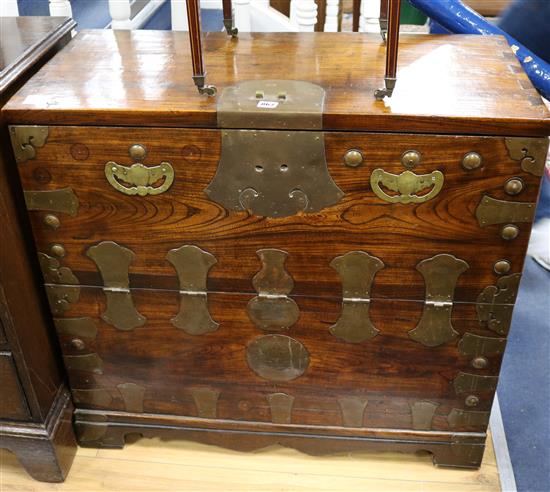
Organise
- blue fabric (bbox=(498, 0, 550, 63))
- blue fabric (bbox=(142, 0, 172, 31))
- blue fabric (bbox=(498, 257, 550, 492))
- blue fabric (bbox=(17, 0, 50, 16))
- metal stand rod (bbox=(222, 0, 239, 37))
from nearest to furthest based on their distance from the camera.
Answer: metal stand rod (bbox=(222, 0, 239, 37)) → blue fabric (bbox=(498, 257, 550, 492)) → blue fabric (bbox=(498, 0, 550, 63)) → blue fabric (bbox=(17, 0, 50, 16)) → blue fabric (bbox=(142, 0, 172, 31))

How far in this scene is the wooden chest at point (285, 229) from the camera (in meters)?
1.25

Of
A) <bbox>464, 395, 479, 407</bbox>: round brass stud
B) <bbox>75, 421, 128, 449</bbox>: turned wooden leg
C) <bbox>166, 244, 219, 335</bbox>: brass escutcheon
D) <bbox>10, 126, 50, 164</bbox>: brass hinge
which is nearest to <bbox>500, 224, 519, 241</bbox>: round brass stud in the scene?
<bbox>464, 395, 479, 407</bbox>: round brass stud

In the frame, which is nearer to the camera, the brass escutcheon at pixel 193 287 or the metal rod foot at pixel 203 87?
the metal rod foot at pixel 203 87

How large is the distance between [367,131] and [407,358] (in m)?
0.55

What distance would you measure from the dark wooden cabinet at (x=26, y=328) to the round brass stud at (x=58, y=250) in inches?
2.4

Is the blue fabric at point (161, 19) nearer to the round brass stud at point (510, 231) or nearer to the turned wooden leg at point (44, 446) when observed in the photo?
the turned wooden leg at point (44, 446)

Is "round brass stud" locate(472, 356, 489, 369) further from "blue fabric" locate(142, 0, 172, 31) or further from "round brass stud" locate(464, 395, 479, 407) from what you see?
"blue fabric" locate(142, 0, 172, 31)

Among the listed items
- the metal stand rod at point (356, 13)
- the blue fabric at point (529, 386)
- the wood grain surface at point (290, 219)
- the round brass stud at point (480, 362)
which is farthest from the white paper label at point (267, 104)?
the metal stand rod at point (356, 13)

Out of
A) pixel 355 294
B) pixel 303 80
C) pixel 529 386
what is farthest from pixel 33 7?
pixel 529 386

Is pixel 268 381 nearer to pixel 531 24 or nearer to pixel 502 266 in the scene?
pixel 502 266

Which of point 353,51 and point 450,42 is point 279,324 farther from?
point 450,42

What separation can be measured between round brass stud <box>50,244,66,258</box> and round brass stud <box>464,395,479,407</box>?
94 cm

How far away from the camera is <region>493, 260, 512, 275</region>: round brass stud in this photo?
1346 mm

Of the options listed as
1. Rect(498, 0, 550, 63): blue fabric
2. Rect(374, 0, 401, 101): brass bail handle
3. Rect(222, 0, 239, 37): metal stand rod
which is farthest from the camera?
Rect(498, 0, 550, 63): blue fabric
